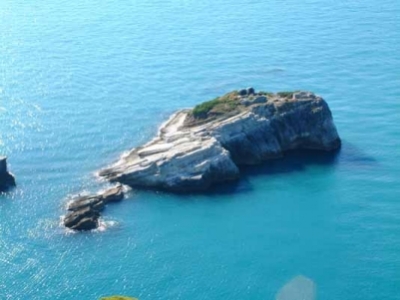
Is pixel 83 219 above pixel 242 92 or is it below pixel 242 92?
below

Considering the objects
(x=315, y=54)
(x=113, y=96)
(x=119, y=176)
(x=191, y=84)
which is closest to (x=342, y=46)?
(x=315, y=54)

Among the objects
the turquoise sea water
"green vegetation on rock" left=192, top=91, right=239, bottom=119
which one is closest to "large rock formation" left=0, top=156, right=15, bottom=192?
the turquoise sea water

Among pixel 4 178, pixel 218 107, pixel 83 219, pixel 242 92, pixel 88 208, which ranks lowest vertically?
pixel 83 219

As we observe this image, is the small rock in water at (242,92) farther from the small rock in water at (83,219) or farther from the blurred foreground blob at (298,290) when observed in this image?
the blurred foreground blob at (298,290)

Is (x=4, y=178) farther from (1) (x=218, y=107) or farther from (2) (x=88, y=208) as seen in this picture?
(1) (x=218, y=107)

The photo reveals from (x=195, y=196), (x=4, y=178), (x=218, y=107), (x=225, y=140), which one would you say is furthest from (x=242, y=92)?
(x=4, y=178)

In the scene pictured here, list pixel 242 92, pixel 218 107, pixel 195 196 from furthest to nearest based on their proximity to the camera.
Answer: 1. pixel 242 92
2. pixel 218 107
3. pixel 195 196

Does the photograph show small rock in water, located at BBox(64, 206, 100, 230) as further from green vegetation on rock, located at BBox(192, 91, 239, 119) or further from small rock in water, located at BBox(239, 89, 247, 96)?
small rock in water, located at BBox(239, 89, 247, 96)

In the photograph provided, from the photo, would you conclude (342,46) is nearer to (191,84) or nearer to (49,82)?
(191,84)
